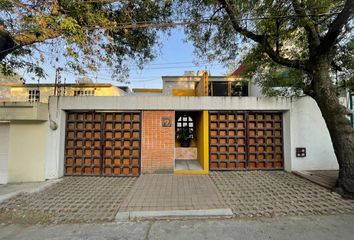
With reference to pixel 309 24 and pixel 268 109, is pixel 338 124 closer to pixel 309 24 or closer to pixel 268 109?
pixel 268 109

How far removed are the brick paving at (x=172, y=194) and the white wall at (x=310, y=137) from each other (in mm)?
3571

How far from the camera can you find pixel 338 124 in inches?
179

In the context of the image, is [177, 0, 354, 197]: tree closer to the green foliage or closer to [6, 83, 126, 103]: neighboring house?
the green foliage

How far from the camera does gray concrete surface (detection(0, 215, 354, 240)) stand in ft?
9.93

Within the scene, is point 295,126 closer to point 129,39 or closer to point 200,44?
point 200,44

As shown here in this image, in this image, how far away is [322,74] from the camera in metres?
4.72

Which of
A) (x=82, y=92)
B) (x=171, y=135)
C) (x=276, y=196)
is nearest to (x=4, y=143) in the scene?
(x=171, y=135)

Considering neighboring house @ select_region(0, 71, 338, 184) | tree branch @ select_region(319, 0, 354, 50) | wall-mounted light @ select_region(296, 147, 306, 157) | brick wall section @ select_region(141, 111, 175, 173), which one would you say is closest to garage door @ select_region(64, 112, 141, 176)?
neighboring house @ select_region(0, 71, 338, 184)

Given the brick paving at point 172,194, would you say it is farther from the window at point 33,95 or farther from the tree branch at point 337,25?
the window at point 33,95

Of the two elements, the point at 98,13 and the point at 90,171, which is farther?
the point at 90,171

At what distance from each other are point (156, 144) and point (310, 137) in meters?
5.53

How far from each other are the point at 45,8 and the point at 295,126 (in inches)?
322

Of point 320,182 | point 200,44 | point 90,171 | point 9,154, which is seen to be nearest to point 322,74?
point 320,182

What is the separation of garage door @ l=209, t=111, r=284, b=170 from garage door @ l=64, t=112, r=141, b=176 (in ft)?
9.28
